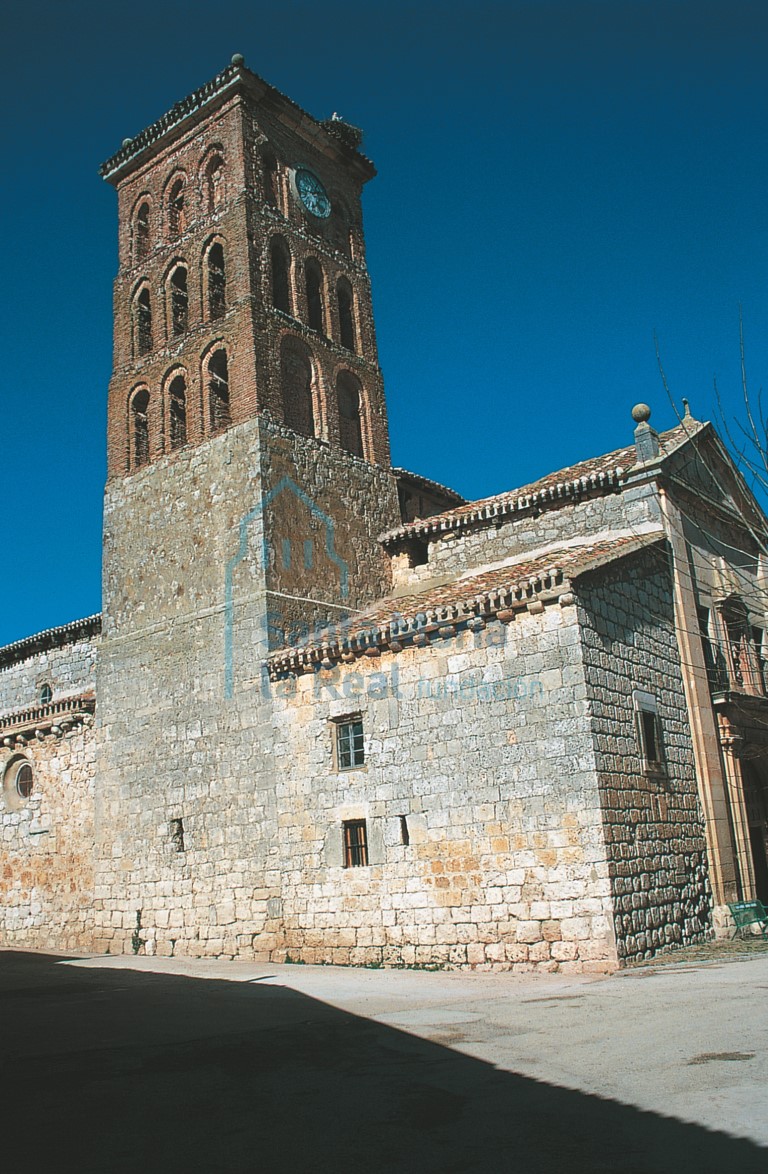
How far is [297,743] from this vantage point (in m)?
Answer: 15.9

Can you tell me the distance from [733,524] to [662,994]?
1146 centimetres

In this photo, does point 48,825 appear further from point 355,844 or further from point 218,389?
point 218,389

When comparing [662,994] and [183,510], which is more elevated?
[183,510]

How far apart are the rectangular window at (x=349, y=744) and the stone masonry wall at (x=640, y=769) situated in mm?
4034

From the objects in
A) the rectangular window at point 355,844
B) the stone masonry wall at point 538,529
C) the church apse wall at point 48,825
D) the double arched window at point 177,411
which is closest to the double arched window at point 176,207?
the double arched window at point 177,411

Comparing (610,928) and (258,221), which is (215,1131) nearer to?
(610,928)

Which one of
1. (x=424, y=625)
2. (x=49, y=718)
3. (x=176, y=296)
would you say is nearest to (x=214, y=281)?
(x=176, y=296)

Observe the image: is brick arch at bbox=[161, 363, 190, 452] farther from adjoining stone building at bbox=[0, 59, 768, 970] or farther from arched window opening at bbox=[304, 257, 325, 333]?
arched window opening at bbox=[304, 257, 325, 333]

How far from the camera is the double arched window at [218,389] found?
19.8 meters

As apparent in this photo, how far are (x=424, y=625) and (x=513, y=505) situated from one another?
4621mm

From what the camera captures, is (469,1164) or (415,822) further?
(415,822)

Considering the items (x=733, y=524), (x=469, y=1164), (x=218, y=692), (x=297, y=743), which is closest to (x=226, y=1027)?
(x=469, y=1164)

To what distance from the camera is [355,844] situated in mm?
14930

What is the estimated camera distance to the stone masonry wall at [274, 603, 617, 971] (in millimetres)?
12656
